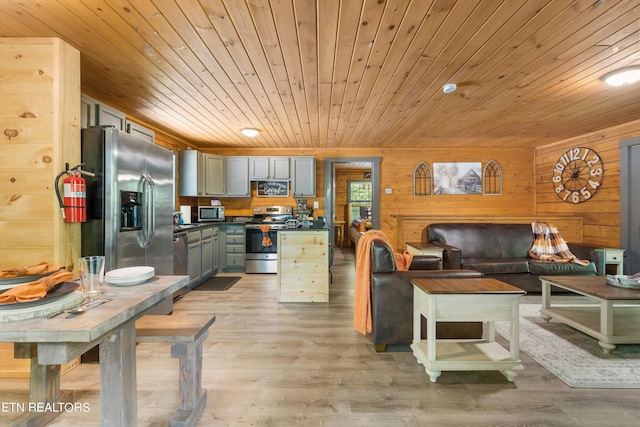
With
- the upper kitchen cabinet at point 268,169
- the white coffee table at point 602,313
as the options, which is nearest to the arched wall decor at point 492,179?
the white coffee table at point 602,313

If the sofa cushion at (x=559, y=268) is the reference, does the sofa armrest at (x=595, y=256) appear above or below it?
above

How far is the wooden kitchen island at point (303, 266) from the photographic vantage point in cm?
359

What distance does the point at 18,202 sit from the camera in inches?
80.4

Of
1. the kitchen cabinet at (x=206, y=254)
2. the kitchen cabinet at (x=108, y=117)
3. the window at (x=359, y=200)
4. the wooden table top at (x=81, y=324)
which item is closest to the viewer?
the wooden table top at (x=81, y=324)

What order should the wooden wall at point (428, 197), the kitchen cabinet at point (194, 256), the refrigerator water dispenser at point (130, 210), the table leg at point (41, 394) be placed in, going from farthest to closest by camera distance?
the wooden wall at point (428, 197) → the kitchen cabinet at point (194, 256) → the refrigerator water dispenser at point (130, 210) → the table leg at point (41, 394)

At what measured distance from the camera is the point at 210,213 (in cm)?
538

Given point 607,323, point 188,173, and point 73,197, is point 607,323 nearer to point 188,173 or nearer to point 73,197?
point 73,197

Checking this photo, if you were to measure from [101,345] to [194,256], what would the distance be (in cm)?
314

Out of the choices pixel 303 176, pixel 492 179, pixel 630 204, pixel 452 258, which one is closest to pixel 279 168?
pixel 303 176

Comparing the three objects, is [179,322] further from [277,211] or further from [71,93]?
[277,211]

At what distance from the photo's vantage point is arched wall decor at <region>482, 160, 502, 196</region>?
19.2 ft

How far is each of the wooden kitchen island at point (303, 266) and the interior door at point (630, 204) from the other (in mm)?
4322

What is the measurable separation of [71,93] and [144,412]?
2282mm

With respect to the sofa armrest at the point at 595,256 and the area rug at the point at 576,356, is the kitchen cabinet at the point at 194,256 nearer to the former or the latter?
the area rug at the point at 576,356
